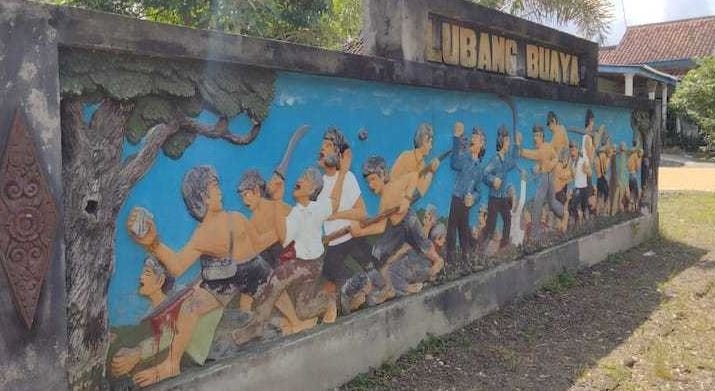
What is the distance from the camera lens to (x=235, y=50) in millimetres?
3463

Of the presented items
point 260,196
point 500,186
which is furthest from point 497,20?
point 260,196

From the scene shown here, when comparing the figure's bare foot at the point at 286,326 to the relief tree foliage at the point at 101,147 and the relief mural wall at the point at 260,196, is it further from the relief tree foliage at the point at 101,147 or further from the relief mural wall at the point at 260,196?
the relief tree foliage at the point at 101,147

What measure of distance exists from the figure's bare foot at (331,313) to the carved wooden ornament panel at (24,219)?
6.24 feet

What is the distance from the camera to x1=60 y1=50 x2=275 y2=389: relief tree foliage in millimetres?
2820

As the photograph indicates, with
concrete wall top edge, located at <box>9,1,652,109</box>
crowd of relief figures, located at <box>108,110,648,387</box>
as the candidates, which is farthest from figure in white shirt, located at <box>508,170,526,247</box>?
concrete wall top edge, located at <box>9,1,652,109</box>

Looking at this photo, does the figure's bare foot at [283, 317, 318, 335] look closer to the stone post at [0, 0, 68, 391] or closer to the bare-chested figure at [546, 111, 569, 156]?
the stone post at [0, 0, 68, 391]

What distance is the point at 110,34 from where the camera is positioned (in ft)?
9.44

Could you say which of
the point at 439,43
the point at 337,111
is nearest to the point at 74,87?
the point at 337,111

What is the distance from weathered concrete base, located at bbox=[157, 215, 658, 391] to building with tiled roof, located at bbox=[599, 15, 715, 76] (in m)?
32.3

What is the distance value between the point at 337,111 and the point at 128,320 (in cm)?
184

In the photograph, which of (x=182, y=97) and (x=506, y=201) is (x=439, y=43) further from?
(x=182, y=97)

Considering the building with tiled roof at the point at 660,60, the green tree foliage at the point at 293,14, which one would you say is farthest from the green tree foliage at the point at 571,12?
the building with tiled roof at the point at 660,60

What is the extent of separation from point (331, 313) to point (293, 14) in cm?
833

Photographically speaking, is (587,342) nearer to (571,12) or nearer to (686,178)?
(571,12)
